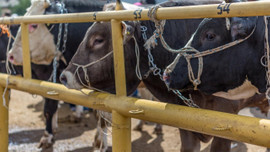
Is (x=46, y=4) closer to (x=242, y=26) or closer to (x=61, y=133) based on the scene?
(x=61, y=133)

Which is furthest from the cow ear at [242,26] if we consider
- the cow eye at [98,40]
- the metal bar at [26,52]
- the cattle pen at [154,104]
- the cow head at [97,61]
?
the metal bar at [26,52]

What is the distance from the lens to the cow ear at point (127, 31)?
2.54 m

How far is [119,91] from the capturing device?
2125 millimetres

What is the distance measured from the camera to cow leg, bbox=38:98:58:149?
4945 mm

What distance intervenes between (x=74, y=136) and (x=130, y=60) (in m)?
2.92

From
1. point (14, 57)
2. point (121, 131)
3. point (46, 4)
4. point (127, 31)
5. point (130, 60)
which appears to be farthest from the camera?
point (46, 4)

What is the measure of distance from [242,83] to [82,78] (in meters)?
1.15

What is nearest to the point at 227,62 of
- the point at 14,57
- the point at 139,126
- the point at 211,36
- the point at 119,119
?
the point at 211,36

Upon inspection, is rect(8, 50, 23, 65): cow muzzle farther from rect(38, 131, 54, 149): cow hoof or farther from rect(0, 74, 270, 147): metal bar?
rect(0, 74, 270, 147): metal bar

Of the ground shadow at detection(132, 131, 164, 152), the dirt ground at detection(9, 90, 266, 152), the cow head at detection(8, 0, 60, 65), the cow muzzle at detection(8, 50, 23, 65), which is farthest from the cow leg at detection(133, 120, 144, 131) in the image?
the cow muzzle at detection(8, 50, 23, 65)

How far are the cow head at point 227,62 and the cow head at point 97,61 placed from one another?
587 millimetres

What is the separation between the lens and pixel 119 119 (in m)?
2.07

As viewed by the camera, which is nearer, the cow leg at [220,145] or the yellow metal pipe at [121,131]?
the yellow metal pipe at [121,131]

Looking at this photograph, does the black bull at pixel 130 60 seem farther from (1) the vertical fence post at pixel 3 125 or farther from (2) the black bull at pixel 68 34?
(2) the black bull at pixel 68 34
